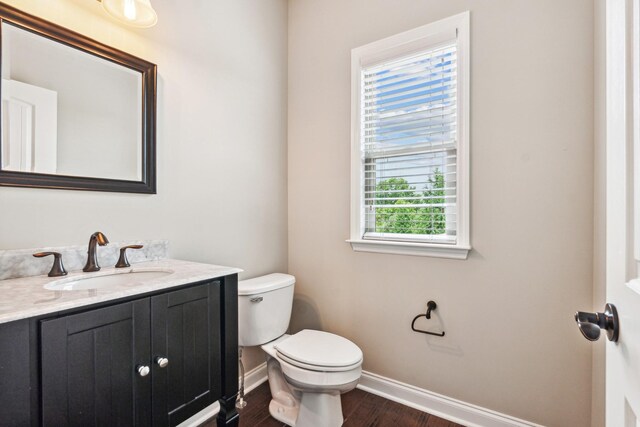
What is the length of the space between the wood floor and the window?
896 millimetres

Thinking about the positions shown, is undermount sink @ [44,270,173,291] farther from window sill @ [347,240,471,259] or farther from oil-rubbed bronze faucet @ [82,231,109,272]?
window sill @ [347,240,471,259]

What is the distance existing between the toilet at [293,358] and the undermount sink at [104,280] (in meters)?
0.51

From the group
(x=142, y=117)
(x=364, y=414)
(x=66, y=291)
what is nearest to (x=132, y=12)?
(x=142, y=117)

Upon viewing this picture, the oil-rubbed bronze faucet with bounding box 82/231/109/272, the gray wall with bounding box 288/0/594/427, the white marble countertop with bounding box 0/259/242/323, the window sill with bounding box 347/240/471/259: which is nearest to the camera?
the white marble countertop with bounding box 0/259/242/323

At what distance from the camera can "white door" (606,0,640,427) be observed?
0.51 m

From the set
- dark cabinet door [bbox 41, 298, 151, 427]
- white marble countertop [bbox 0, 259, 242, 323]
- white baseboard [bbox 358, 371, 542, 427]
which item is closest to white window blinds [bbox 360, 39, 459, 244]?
white baseboard [bbox 358, 371, 542, 427]

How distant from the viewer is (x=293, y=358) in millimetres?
1580

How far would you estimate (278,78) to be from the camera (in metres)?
2.28

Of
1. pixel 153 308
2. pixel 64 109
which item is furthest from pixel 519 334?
pixel 64 109

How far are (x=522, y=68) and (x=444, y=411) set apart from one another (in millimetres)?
1834

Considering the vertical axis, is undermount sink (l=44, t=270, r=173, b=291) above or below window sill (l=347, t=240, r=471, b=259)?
below

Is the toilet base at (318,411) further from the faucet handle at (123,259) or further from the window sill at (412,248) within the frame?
the faucet handle at (123,259)

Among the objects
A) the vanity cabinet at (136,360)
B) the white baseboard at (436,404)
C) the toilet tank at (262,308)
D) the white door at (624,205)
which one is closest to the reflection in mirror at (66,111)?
the vanity cabinet at (136,360)

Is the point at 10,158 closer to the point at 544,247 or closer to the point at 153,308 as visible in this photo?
the point at 153,308
